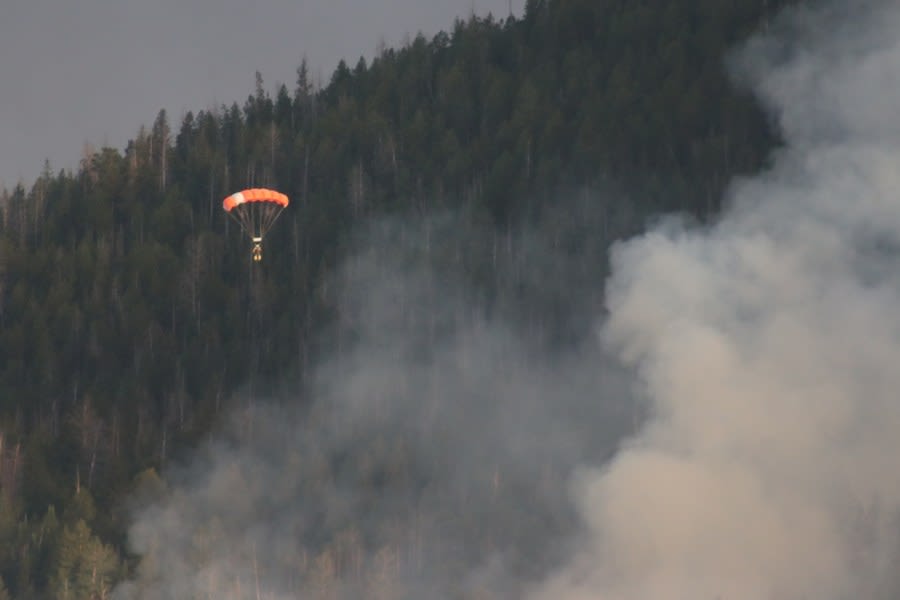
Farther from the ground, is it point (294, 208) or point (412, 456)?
point (294, 208)

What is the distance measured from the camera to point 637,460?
207 feet

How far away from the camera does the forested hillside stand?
79.2m

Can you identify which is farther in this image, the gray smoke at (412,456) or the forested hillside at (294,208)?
the forested hillside at (294,208)

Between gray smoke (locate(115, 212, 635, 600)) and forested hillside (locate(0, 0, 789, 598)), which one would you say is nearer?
gray smoke (locate(115, 212, 635, 600))

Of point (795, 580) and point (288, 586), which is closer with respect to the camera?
point (795, 580)

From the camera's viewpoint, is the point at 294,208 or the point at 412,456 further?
the point at 294,208

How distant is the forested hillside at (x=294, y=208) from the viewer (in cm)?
7919

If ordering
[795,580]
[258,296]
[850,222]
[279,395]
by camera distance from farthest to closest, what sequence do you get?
[258,296]
[279,395]
[850,222]
[795,580]

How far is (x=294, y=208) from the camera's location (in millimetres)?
110938

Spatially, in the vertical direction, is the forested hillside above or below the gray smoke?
above

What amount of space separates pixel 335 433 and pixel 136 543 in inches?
506

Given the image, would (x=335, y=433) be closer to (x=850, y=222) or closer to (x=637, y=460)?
(x=637, y=460)

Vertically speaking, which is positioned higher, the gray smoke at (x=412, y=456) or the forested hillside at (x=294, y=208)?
the forested hillside at (x=294, y=208)

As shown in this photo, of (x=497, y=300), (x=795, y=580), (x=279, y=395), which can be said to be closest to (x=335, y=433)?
(x=279, y=395)
